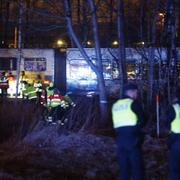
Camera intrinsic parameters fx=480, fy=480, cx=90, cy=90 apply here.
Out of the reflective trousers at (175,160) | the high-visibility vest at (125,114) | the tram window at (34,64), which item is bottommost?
the reflective trousers at (175,160)

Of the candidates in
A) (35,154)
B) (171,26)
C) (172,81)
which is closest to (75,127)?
(35,154)

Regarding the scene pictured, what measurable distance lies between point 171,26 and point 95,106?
441 cm

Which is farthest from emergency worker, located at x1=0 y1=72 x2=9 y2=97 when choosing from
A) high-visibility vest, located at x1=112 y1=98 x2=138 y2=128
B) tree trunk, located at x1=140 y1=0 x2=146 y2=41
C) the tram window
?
high-visibility vest, located at x1=112 y1=98 x2=138 y2=128

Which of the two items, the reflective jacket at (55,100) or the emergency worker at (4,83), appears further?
the emergency worker at (4,83)

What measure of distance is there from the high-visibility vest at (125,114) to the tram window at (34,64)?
2274cm

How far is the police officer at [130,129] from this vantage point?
7.00 meters

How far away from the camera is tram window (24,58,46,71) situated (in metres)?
29.6

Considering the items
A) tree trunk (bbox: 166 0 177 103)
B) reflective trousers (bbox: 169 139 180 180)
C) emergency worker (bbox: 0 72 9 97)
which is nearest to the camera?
reflective trousers (bbox: 169 139 180 180)

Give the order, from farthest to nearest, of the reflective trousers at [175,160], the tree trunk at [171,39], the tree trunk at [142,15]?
the tree trunk at [142,15] < the tree trunk at [171,39] < the reflective trousers at [175,160]

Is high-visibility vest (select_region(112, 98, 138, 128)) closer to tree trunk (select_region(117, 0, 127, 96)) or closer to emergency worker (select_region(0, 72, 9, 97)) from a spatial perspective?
tree trunk (select_region(117, 0, 127, 96))

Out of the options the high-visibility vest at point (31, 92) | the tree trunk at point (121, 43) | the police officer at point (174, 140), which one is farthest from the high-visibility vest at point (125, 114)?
the high-visibility vest at point (31, 92)

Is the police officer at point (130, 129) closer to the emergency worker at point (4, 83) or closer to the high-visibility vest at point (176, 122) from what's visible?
the high-visibility vest at point (176, 122)

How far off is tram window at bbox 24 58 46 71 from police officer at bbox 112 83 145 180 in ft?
74.7

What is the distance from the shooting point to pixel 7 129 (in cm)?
1204
